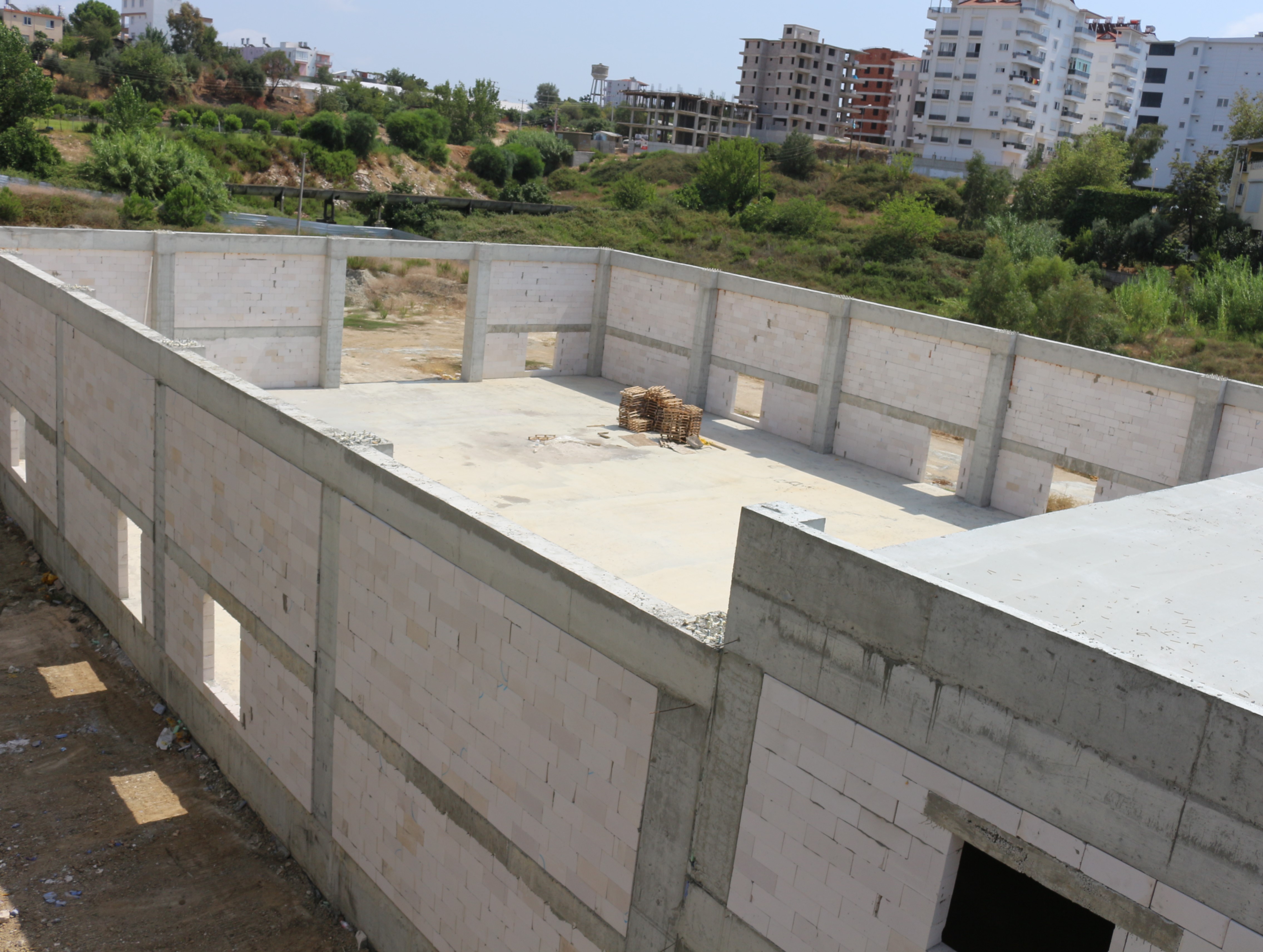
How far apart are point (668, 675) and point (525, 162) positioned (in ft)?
268

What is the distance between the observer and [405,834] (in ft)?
34.1

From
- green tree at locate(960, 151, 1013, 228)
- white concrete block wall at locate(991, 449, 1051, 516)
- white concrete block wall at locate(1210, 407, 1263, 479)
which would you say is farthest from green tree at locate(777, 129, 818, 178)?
white concrete block wall at locate(1210, 407, 1263, 479)

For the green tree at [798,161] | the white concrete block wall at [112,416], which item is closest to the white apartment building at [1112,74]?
the green tree at [798,161]

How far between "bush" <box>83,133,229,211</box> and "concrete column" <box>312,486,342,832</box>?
43008 mm

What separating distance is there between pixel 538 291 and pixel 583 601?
2298 centimetres

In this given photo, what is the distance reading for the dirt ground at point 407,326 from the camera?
112 ft

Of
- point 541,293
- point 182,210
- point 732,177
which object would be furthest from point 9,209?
point 732,177

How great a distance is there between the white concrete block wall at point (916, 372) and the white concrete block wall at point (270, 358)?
13.1m

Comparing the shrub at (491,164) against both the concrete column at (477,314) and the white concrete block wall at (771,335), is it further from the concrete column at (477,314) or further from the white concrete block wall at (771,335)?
the white concrete block wall at (771,335)

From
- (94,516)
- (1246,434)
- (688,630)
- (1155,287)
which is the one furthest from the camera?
(1155,287)

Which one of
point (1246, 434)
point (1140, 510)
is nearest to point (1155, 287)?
point (1246, 434)

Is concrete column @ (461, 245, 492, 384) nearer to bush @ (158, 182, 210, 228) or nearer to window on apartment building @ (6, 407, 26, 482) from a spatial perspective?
window on apartment building @ (6, 407, 26, 482)

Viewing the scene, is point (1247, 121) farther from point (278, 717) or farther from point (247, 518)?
point (278, 717)

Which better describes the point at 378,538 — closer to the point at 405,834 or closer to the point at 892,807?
the point at 405,834
